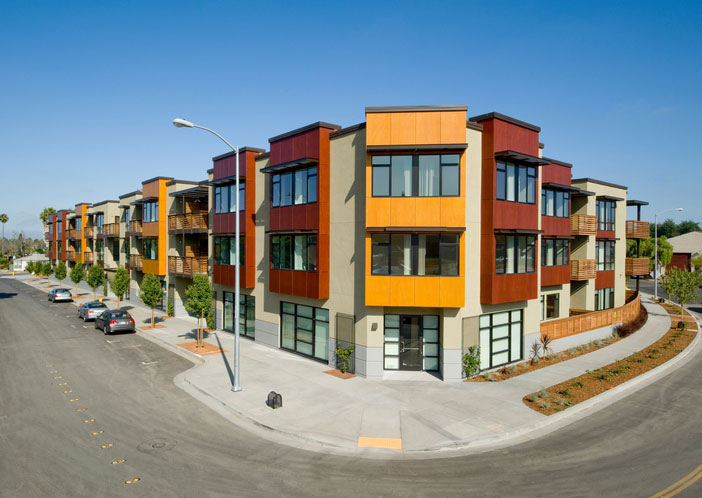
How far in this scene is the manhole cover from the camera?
37.0ft

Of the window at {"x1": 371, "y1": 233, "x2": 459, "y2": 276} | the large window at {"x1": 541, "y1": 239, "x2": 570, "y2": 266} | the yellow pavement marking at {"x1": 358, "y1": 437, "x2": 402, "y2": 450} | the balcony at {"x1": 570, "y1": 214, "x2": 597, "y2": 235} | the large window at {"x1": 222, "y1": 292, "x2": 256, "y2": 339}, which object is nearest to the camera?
the yellow pavement marking at {"x1": 358, "y1": 437, "x2": 402, "y2": 450}

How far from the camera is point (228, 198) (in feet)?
86.5

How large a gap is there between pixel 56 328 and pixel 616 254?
149ft

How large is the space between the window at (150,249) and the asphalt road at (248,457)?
1946 centimetres

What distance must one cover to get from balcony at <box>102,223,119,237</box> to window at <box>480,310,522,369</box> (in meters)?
42.1

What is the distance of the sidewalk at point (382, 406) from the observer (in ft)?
39.5

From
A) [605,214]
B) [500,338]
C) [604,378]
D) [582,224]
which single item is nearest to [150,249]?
[500,338]

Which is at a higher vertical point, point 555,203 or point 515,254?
point 555,203

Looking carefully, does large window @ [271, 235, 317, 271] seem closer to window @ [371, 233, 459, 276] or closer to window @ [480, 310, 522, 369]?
window @ [371, 233, 459, 276]

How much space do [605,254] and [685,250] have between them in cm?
6628

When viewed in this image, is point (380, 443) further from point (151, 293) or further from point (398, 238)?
point (151, 293)

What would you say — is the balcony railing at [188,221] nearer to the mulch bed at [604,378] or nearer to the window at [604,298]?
the mulch bed at [604,378]

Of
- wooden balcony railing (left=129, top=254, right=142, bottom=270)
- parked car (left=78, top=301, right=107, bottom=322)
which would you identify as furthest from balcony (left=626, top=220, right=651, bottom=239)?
parked car (left=78, top=301, right=107, bottom=322)

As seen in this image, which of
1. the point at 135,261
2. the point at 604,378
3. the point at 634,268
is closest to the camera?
the point at 604,378
